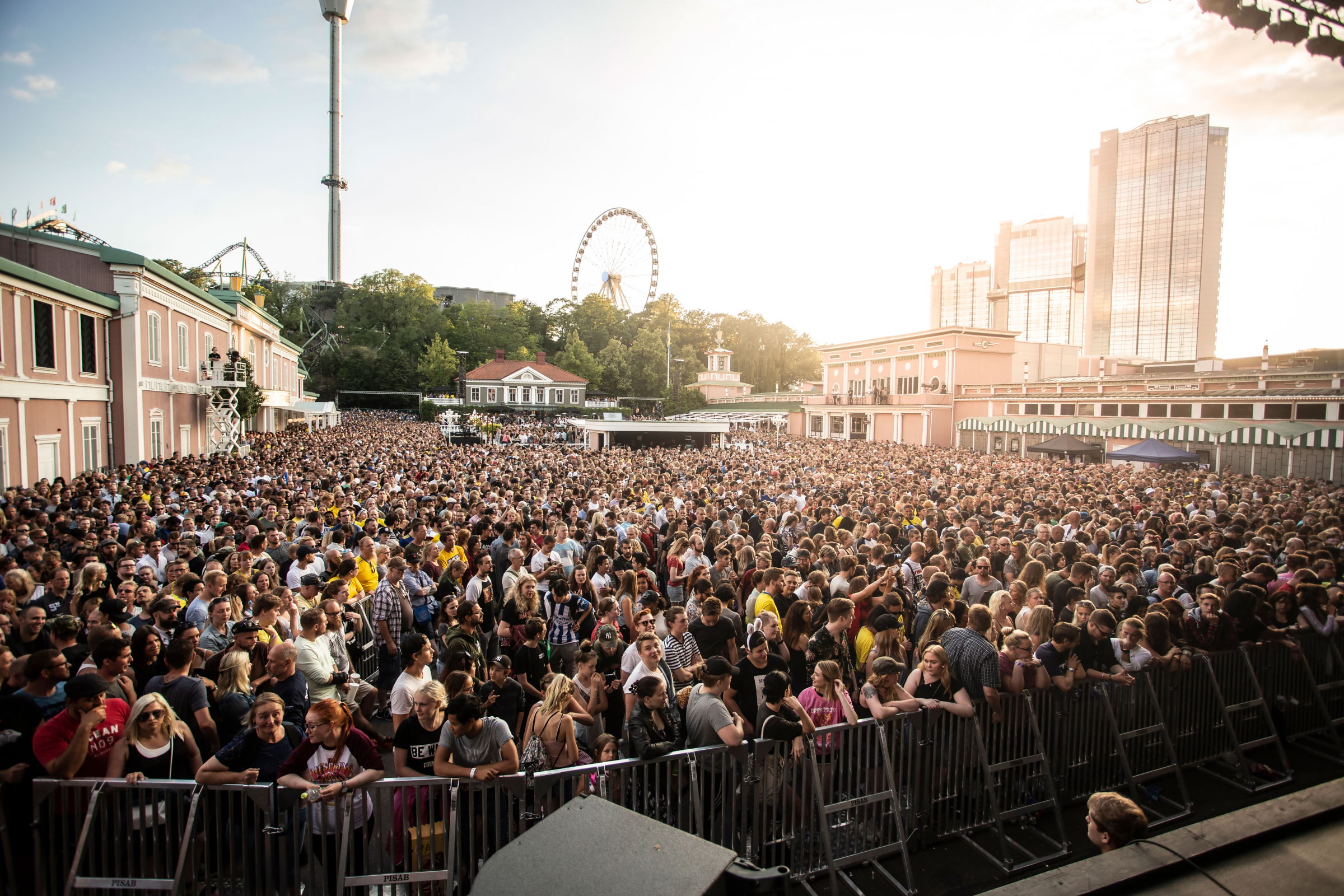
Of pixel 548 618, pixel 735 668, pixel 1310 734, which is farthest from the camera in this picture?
pixel 548 618

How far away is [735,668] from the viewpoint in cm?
428

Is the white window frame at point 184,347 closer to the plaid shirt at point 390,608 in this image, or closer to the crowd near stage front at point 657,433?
the crowd near stage front at point 657,433

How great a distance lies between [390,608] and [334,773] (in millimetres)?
2675

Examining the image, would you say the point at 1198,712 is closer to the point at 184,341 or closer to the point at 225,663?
the point at 225,663

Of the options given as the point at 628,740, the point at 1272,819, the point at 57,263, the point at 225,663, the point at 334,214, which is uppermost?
the point at 334,214

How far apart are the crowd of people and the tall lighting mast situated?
267 ft

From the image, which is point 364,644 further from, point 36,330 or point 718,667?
point 36,330

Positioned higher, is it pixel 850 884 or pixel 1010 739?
pixel 1010 739

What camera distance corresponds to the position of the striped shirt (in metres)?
4.78

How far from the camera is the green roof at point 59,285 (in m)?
12.8

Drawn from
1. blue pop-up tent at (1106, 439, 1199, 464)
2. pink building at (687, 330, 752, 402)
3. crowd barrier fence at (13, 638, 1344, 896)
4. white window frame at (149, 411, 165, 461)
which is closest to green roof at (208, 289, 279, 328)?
white window frame at (149, 411, 165, 461)

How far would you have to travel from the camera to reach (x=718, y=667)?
381cm

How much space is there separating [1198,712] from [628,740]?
465 cm

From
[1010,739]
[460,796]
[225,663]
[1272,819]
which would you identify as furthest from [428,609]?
[1272,819]
